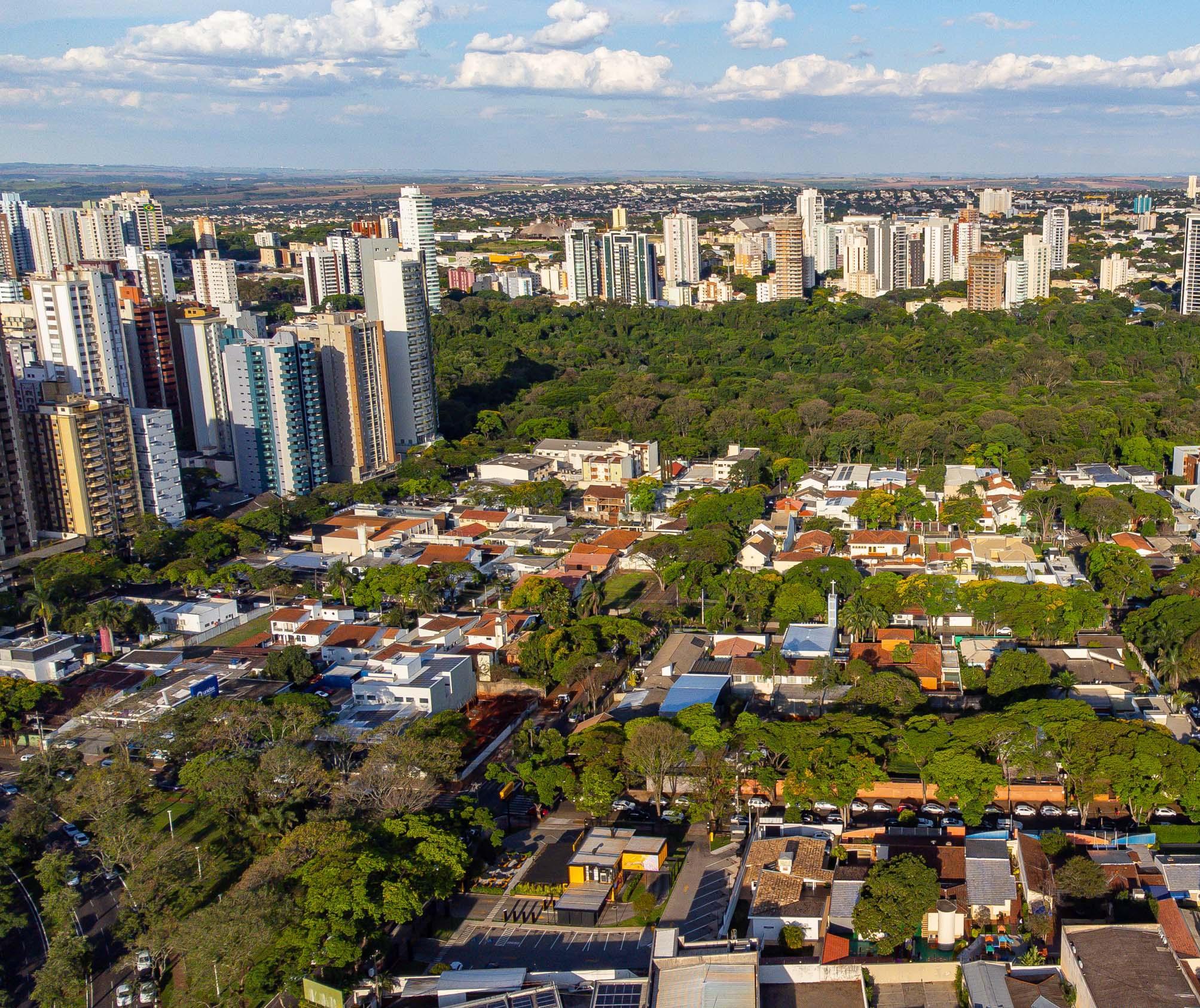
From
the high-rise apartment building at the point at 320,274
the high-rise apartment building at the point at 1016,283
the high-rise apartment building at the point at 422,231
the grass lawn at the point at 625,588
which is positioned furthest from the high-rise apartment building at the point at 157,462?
the high-rise apartment building at the point at 1016,283

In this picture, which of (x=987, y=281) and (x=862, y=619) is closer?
(x=862, y=619)

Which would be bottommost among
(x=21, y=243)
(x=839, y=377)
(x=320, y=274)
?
(x=839, y=377)

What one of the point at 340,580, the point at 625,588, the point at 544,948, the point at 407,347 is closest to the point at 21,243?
the point at 407,347

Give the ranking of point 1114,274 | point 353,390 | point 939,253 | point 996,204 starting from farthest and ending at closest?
1. point 996,204
2. point 939,253
3. point 1114,274
4. point 353,390

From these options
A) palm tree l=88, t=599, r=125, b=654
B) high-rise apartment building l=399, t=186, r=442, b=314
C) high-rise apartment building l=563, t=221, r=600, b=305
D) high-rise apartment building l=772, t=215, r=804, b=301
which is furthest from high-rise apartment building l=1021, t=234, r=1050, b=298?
palm tree l=88, t=599, r=125, b=654

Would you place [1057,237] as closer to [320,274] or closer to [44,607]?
[320,274]

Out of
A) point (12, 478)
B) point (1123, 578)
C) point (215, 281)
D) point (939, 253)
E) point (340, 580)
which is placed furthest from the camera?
point (939, 253)

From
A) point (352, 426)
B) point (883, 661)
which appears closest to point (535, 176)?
point (352, 426)
